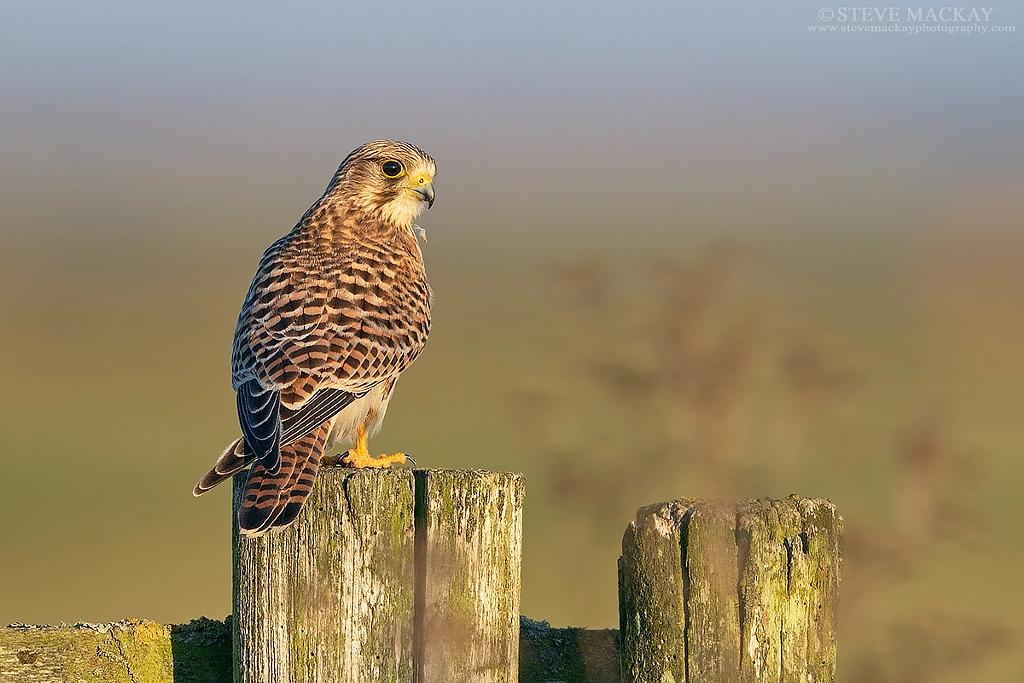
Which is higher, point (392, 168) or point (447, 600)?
point (392, 168)

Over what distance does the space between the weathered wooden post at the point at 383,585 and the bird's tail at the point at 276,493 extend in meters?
0.04


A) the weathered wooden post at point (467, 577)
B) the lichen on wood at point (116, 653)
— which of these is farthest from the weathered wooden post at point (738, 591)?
the lichen on wood at point (116, 653)

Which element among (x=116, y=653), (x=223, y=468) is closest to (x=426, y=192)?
(x=223, y=468)

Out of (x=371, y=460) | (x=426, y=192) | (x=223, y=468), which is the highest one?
(x=426, y=192)

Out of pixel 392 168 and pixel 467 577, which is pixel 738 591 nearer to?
pixel 467 577

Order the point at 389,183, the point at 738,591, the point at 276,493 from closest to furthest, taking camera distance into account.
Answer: the point at 738,591 < the point at 276,493 < the point at 389,183

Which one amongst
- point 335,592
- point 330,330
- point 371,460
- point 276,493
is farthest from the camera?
point 371,460

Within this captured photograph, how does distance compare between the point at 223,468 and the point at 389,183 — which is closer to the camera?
the point at 223,468

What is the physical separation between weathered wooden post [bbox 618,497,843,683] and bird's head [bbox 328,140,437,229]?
2.88 metres

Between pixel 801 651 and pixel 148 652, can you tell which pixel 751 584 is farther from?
pixel 148 652

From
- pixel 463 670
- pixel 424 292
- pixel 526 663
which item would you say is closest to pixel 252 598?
Result: pixel 463 670

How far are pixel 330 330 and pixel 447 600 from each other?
4.89 ft

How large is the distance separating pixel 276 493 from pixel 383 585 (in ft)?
1.30

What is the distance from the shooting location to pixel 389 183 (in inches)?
208
